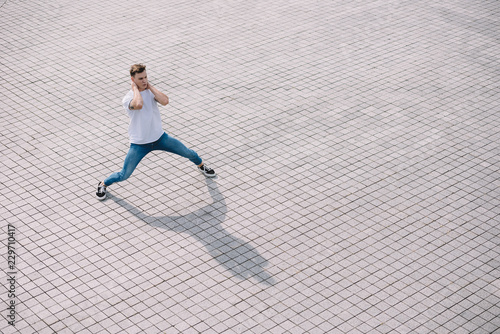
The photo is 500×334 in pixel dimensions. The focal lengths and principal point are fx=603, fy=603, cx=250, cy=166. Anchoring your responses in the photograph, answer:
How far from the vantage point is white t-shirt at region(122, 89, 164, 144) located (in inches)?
289

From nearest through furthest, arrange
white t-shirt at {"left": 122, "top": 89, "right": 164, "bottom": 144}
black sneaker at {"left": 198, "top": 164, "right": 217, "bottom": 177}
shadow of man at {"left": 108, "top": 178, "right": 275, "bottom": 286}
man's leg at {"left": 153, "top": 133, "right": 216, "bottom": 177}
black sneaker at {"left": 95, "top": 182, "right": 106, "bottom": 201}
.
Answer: shadow of man at {"left": 108, "top": 178, "right": 275, "bottom": 286} → white t-shirt at {"left": 122, "top": 89, "right": 164, "bottom": 144} → man's leg at {"left": 153, "top": 133, "right": 216, "bottom": 177} → black sneaker at {"left": 95, "top": 182, "right": 106, "bottom": 201} → black sneaker at {"left": 198, "top": 164, "right": 217, "bottom": 177}

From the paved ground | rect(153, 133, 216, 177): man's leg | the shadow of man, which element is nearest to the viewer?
the paved ground

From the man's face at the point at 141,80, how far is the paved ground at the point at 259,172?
1.47 meters

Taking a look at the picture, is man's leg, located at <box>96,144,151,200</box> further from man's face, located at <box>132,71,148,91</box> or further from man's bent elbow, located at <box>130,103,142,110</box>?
man's face, located at <box>132,71,148,91</box>

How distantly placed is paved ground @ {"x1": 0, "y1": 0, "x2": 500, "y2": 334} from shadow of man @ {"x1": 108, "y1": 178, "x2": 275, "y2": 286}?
0.02 meters

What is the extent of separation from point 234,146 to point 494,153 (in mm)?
3781

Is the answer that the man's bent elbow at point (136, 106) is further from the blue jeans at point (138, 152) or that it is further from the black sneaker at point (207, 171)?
the black sneaker at point (207, 171)

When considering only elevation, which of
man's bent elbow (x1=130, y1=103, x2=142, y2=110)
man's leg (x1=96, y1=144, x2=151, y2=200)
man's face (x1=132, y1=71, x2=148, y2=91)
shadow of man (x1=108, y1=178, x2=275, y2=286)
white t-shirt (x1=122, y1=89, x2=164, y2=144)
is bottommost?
shadow of man (x1=108, y1=178, x2=275, y2=286)

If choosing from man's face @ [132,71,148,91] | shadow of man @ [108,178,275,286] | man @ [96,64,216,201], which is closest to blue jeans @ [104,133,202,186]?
man @ [96,64,216,201]

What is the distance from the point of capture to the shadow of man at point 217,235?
6.88 m

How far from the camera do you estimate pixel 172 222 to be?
297 inches

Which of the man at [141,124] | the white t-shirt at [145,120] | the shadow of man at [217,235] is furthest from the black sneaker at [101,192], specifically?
the white t-shirt at [145,120]

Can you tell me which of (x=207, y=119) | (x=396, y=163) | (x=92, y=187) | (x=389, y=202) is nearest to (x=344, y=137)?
(x=396, y=163)

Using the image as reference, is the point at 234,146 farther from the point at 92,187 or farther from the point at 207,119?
the point at 92,187
